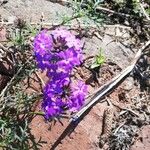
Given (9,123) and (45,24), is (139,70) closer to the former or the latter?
(45,24)

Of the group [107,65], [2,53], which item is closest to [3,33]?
[2,53]

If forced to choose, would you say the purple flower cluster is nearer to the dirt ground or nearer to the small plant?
the dirt ground

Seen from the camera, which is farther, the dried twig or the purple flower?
the dried twig

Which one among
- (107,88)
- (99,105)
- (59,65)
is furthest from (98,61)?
(59,65)

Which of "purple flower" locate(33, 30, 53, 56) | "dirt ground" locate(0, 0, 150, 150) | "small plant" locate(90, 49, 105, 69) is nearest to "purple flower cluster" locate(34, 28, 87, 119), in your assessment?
"purple flower" locate(33, 30, 53, 56)

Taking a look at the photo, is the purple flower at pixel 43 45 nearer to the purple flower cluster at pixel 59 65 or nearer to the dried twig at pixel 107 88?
the purple flower cluster at pixel 59 65

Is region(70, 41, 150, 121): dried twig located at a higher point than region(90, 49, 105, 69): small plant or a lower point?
lower
